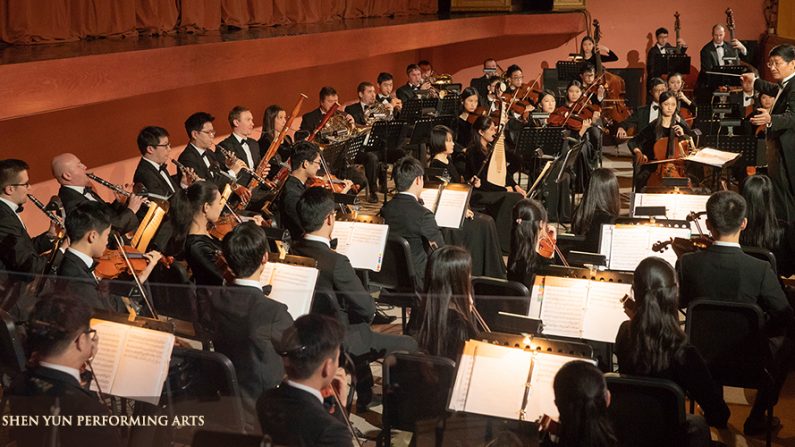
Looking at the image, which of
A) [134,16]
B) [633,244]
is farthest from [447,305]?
[134,16]

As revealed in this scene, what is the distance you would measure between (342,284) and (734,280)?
6.62 feet

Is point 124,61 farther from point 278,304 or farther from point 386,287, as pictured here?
point 278,304

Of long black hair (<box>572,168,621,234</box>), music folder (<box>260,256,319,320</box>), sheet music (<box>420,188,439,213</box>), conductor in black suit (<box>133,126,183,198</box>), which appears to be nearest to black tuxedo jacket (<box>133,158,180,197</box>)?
conductor in black suit (<box>133,126,183,198</box>)

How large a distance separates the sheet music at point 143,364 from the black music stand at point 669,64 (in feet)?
40.9

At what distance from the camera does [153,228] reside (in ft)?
18.0

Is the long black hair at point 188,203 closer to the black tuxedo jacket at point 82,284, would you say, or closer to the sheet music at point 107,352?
the black tuxedo jacket at point 82,284

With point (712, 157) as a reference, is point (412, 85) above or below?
above

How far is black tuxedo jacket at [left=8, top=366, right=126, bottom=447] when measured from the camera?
3.19 m

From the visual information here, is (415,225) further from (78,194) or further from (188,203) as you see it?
(78,194)

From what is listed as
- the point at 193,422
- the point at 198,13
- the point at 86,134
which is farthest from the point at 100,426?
the point at 198,13

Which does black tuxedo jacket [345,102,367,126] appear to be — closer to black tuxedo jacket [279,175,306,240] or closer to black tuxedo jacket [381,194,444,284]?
black tuxedo jacket [279,175,306,240]

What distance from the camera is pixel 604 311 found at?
4.18m

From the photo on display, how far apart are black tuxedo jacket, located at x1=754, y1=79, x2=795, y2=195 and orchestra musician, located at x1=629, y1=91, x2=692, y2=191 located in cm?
109

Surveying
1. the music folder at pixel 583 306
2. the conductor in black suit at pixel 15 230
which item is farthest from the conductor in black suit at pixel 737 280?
the conductor in black suit at pixel 15 230
